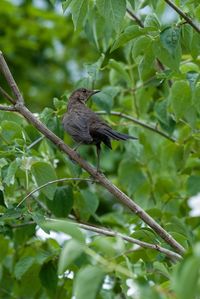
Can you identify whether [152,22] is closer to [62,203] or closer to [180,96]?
[180,96]

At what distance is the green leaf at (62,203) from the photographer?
4.51 metres

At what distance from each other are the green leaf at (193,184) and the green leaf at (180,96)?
0.78 metres

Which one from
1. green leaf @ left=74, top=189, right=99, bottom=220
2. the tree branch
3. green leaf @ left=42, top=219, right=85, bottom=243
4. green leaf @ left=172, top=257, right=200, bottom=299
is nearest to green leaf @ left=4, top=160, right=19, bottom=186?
the tree branch

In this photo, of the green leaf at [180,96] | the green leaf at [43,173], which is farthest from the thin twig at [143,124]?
the green leaf at [43,173]

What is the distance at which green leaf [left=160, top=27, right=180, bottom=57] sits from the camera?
3.52 m

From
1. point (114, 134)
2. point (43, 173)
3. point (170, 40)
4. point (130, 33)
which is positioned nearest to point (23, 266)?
point (43, 173)

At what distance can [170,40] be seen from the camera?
11.6ft

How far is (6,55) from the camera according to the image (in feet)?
34.1

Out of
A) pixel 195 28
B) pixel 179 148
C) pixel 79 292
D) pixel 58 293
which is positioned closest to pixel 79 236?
pixel 79 292

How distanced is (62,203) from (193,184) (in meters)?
0.86

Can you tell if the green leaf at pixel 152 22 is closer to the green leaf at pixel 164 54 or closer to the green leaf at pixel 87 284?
the green leaf at pixel 164 54

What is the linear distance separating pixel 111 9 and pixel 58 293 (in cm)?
185

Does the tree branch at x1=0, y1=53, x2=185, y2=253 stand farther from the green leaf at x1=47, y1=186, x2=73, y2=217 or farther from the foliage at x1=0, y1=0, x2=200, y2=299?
the green leaf at x1=47, y1=186, x2=73, y2=217

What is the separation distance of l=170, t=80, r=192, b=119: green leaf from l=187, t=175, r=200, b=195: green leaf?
30.7 inches
